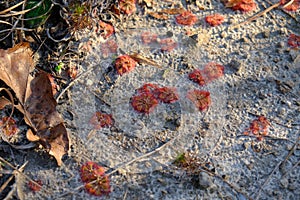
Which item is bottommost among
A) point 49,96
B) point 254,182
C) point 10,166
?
point 254,182

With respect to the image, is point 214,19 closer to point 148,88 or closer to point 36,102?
point 148,88

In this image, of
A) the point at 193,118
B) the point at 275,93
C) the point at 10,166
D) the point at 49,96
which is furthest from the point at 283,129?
the point at 10,166

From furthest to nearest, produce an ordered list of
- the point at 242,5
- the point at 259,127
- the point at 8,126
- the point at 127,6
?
the point at 242,5 < the point at 127,6 < the point at 259,127 < the point at 8,126

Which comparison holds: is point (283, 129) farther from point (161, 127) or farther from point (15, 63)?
point (15, 63)

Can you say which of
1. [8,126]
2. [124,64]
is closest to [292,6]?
[124,64]

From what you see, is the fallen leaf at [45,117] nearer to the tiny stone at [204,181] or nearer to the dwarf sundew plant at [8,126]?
the dwarf sundew plant at [8,126]

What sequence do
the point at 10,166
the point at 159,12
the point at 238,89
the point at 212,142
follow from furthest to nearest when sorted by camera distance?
the point at 159,12, the point at 238,89, the point at 212,142, the point at 10,166
